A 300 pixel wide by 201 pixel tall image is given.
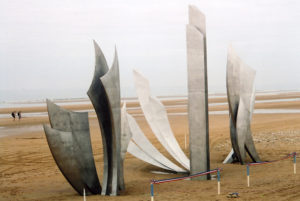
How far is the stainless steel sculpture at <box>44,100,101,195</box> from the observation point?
8438 mm

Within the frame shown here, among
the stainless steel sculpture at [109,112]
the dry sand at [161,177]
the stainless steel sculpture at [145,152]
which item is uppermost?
the stainless steel sculpture at [109,112]

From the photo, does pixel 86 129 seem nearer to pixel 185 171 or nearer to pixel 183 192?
pixel 183 192

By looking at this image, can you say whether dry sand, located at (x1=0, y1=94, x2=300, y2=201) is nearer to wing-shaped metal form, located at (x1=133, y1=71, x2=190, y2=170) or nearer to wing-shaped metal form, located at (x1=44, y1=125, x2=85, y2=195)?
wing-shaped metal form, located at (x1=44, y1=125, x2=85, y2=195)

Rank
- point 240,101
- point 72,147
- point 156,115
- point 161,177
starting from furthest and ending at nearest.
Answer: point 156,115
point 240,101
point 161,177
point 72,147

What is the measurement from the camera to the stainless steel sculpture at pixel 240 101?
11.6 m

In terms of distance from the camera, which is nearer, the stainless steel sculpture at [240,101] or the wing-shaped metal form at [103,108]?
the wing-shaped metal form at [103,108]

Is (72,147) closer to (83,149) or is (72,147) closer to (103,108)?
(83,149)

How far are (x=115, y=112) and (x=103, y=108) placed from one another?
16.1 inches

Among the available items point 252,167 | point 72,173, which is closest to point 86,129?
point 72,173

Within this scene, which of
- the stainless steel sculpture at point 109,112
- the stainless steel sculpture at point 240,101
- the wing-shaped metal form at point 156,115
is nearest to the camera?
the stainless steel sculpture at point 109,112

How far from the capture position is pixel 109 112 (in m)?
8.84

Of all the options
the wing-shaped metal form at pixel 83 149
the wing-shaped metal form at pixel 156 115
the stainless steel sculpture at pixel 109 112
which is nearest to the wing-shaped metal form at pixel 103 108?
the stainless steel sculpture at pixel 109 112

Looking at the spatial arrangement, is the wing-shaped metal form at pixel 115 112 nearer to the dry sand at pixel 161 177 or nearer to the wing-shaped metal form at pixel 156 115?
the dry sand at pixel 161 177

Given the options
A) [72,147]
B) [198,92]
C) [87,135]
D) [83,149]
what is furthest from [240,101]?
[72,147]
